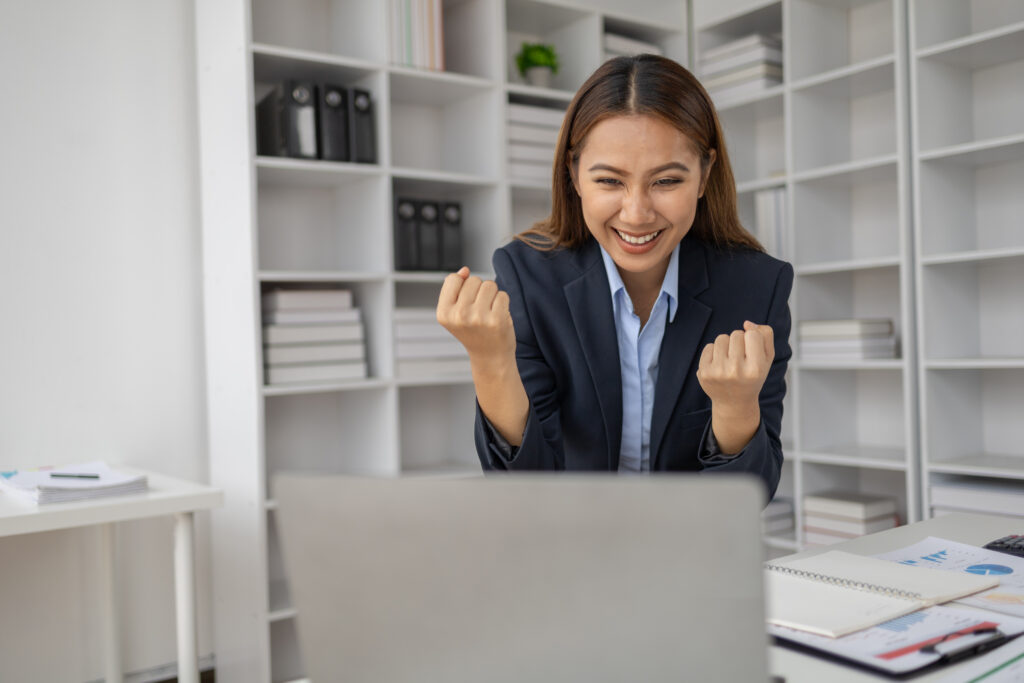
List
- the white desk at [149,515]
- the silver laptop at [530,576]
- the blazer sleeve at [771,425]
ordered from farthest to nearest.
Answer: the white desk at [149,515], the blazer sleeve at [771,425], the silver laptop at [530,576]

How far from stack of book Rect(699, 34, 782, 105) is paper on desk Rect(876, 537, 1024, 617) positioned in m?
2.48

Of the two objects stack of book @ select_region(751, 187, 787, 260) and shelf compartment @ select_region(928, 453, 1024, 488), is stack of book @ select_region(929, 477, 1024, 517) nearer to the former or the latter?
shelf compartment @ select_region(928, 453, 1024, 488)

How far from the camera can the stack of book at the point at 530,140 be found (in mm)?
3186

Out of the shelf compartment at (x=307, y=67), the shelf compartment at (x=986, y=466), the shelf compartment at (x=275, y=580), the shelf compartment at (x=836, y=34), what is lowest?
the shelf compartment at (x=275, y=580)

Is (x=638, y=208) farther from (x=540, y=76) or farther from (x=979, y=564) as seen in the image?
(x=540, y=76)

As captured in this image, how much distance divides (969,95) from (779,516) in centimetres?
173

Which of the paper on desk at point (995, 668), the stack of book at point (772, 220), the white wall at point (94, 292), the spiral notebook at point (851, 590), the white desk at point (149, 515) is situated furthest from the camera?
the stack of book at point (772, 220)

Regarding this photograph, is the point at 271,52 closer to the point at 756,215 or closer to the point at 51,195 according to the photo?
the point at 51,195

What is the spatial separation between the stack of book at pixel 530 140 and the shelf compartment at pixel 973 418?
62.5 inches

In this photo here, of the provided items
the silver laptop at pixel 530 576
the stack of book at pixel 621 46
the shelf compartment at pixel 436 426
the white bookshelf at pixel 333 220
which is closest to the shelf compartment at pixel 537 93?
the white bookshelf at pixel 333 220

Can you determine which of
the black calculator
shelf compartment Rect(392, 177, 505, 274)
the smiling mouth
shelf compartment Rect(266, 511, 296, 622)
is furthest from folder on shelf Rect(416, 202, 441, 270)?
the black calculator

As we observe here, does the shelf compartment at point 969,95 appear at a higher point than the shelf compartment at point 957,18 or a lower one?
lower

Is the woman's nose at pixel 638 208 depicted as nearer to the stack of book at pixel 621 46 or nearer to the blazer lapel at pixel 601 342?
the blazer lapel at pixel 601 342

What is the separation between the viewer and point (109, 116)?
2789mm
